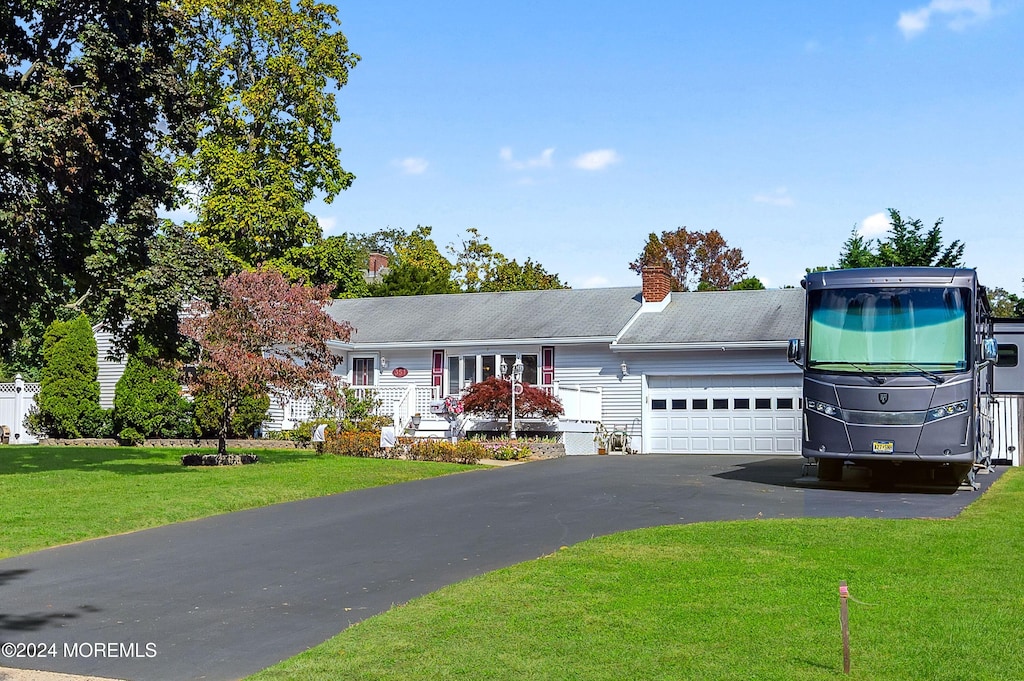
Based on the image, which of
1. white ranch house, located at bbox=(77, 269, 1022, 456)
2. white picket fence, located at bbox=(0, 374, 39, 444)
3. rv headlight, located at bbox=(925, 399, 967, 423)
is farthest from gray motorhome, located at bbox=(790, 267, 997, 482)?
white picket fence, located at bbox=(0, 374, 39, 444)

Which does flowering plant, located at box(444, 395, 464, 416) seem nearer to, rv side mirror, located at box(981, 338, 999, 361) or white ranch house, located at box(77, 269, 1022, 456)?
white ranch house, located at box(77, 269, 1022, 456)

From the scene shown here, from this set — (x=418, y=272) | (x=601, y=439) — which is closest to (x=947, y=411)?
(x=601, y=439)

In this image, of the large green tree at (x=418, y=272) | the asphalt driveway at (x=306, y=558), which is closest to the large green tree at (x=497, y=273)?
the large green tree at (x=418, y=272)

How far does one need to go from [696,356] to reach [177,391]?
1608 centimetres

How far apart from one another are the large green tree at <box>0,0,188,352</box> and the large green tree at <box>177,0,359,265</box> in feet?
56.9

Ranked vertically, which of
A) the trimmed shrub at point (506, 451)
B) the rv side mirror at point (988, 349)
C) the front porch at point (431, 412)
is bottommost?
the trimmed shrub at point (506, 451)

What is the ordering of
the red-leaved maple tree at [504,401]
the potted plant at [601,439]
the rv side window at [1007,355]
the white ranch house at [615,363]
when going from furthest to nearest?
the potted plant at [601,439]
the white ranch house at [615,363]
the red-leaved maple tree at [504,401]
the rv side window at [1007,355]

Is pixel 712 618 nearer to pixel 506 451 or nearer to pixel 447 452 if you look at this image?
pixel 447 452

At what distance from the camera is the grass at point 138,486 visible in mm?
14281

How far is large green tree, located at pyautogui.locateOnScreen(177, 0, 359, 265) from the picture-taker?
132ft

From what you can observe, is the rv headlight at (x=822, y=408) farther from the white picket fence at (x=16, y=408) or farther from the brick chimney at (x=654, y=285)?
the white picket fence at (x=16, y=408)

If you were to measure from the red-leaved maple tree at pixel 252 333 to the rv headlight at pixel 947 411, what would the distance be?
524 inches

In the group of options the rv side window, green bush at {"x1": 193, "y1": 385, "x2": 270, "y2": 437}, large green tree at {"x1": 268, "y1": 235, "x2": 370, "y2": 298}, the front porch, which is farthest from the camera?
large green tree at {"x1": 268, "y1": 235, "x2": 370, "y2": 298}

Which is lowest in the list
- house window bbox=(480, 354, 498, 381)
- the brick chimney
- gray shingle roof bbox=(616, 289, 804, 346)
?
house window bbox=(480, 354, 498, 381)
